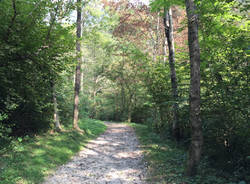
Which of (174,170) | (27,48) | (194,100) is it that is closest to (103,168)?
(174,170)

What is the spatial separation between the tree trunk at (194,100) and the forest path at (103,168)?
164 centimetres

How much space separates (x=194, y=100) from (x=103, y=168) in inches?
164

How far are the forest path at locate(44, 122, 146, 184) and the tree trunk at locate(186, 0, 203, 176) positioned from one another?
1.64 m

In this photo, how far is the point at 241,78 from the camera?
524cm

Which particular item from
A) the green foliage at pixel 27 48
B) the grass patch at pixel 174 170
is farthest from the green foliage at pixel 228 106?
the green foliage at pixel 27 48

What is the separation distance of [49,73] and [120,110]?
941 inches

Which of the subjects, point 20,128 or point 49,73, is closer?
point 49,73

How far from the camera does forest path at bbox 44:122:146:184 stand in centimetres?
575

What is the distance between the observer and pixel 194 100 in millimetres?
4957

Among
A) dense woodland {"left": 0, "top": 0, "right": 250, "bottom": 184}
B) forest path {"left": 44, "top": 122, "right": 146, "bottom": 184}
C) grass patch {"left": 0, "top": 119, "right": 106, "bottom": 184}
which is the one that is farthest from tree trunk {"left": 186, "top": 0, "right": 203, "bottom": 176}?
grass patch {"left": 0, "top": 119, "right": 106, "bottom": 184}

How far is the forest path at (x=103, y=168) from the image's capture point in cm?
575

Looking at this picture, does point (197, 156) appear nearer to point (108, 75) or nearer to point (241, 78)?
point (241, 78)

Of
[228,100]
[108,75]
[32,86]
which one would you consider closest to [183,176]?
[228,100]

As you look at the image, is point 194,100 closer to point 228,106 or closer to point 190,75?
point 190,75
